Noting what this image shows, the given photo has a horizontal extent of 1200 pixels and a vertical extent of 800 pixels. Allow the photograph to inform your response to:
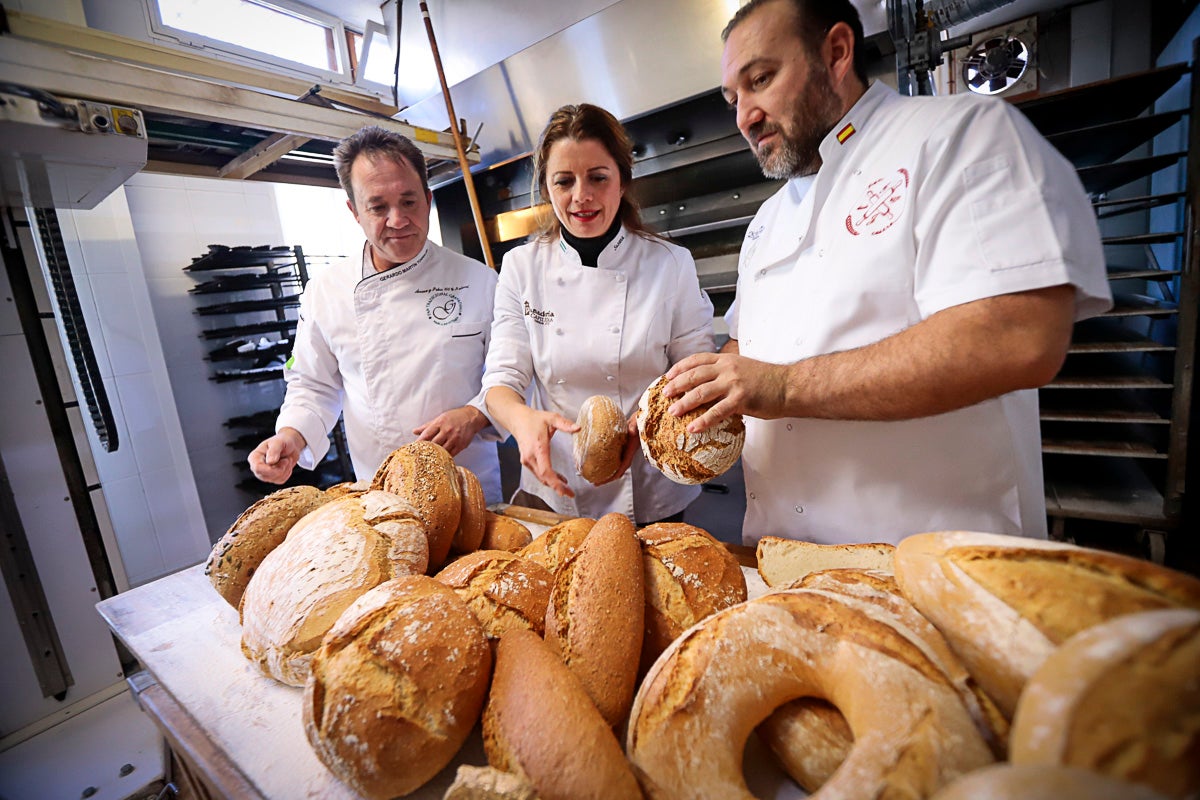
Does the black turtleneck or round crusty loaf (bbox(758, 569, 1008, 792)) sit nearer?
round crusty loaf (bbox(758, 569, 1008, 792))

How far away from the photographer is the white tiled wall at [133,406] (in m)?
2.59

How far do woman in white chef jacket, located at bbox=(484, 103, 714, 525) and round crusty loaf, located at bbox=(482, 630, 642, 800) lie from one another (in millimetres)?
1033

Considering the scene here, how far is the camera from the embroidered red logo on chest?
97cm

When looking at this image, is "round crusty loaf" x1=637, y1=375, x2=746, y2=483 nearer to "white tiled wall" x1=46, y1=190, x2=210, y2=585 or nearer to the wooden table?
the wooden table

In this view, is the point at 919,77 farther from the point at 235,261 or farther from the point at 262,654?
the point at 235,261

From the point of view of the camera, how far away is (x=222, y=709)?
83cm

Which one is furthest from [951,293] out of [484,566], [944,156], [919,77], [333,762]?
[919,77]

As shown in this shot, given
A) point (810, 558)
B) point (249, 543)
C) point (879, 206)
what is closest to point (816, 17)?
point (879, 206)

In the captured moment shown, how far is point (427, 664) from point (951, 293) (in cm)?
99

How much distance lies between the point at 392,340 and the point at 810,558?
168 cm

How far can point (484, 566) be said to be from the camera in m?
0.87

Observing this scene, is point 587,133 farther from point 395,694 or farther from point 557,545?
point 395,694

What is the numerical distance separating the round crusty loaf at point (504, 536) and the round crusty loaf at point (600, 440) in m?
0.20

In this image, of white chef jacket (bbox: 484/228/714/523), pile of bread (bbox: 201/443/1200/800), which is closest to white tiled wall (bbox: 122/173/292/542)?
white chef jacket (bbox: 484/228/714/523)
